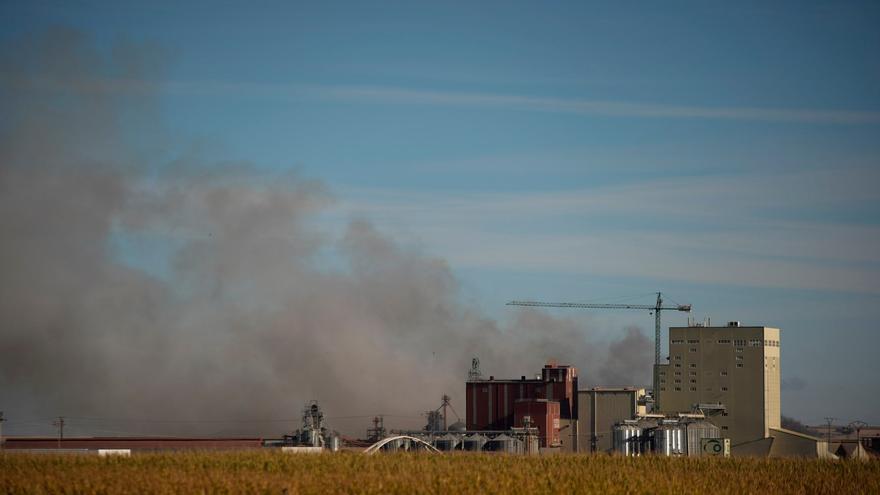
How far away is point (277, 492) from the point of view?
47656 millimetres

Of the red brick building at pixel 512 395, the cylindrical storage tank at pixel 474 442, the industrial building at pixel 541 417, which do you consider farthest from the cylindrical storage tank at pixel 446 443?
the red brick building at pixel 512 395

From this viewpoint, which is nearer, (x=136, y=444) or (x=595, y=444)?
(x=136, y=444)

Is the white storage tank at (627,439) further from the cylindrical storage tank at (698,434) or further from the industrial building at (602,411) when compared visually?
the industrial building at (602,411)

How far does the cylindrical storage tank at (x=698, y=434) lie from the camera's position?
135250mm

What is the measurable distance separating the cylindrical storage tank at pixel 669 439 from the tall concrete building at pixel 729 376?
20892 mm

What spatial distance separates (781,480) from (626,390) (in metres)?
94.9

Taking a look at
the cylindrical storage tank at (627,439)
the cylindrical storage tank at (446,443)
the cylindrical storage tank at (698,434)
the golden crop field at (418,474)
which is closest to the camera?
the golden crop field at (418,474)

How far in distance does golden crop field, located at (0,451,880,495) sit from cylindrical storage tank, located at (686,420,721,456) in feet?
220

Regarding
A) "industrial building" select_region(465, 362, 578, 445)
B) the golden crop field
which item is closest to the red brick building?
"industrial building" select_region(465, 362, 578, 445)

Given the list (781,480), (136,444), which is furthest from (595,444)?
(781,480)

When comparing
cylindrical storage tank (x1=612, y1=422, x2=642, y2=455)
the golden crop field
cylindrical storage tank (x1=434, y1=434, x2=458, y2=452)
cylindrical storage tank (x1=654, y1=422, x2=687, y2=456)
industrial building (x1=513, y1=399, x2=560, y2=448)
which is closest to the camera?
the golden crop field

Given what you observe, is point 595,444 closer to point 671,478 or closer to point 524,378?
point 524,378

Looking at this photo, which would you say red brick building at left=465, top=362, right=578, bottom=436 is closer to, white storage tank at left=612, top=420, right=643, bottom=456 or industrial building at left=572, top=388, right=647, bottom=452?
industrial building at left=572, top=388, right=647, bottom=452

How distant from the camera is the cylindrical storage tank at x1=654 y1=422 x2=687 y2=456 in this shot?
435 feet
